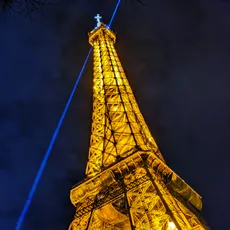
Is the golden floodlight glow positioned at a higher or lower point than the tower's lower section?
lower

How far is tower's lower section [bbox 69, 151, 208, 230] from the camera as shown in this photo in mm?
18994

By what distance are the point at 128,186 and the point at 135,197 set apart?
2.27 feet

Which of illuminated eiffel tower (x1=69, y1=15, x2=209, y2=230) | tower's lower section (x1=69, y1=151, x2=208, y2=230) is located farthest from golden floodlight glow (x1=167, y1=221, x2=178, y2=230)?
tower's lower section (x1=69, y1=151, x2=208, y2=230)

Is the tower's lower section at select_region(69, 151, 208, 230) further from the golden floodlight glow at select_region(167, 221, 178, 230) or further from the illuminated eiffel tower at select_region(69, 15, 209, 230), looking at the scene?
the golden floodlight glow at select_region(167, 221, 178, 230)

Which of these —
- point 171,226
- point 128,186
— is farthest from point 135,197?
point 171,226

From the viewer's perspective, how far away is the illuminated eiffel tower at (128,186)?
1895cm

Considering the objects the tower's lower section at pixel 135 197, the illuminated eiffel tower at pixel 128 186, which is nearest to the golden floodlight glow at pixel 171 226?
the illuminated eiffel tower at pixel 128 186

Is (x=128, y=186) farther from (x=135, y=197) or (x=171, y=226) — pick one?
(x=171, y=226)

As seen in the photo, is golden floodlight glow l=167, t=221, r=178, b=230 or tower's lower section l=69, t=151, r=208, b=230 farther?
tower's lower section l=69, t=151, r=208, b=230

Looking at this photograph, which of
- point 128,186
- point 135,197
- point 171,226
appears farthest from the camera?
point 128,186

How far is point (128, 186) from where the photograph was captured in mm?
20828

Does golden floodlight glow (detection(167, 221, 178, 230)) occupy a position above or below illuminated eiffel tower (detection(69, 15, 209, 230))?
below

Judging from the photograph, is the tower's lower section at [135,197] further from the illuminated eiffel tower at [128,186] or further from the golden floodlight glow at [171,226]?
the golden floodlight glow at [171,226]

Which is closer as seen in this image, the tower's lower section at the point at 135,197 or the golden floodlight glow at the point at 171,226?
the golden floodlight glow at the point at 171,226
